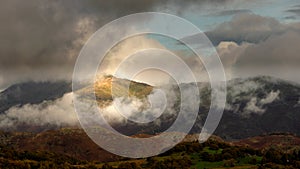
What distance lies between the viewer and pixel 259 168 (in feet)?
653

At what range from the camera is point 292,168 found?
641 ft

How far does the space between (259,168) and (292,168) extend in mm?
14667

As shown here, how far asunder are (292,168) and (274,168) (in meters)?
8.18

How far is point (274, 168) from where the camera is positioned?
642 ft

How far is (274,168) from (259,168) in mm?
6931
